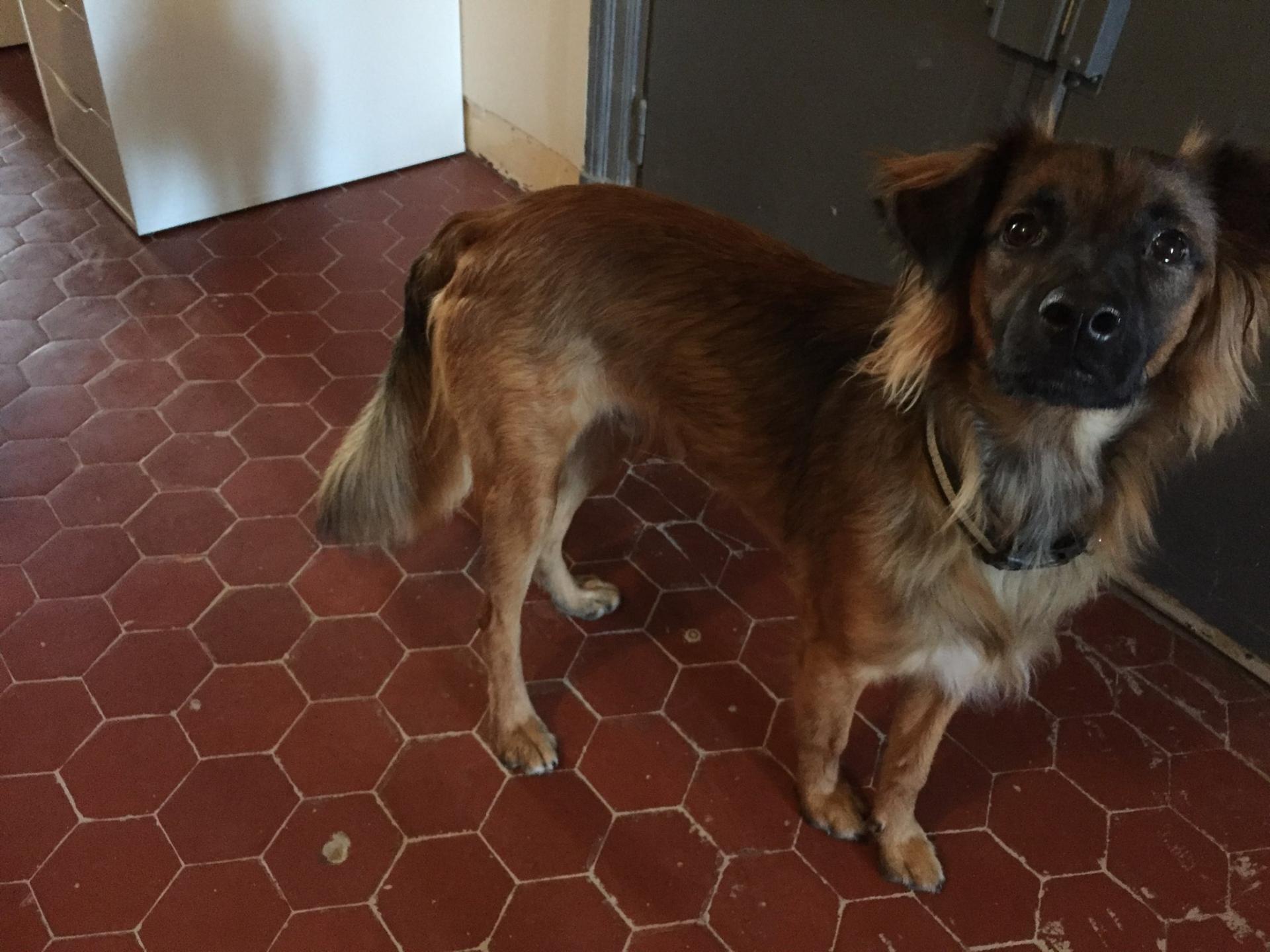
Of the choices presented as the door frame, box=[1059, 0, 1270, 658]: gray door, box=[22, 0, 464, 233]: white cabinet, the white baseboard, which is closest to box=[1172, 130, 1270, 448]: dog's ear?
box=[1059, 0, 1270, 658]: gray door

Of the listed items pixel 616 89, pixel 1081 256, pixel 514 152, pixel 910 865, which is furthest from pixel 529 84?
pixel 910 865

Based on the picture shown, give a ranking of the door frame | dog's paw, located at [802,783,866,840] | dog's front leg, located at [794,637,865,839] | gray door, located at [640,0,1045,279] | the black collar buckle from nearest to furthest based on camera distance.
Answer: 1. the black collar buckle
2. dog's front leg, located at [794,637,865,839]
3. dog's paw, located at [802,783,866,840]
4. gray door, located at [640,0,1045,279]
5. the door frame

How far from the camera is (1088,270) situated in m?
1.33

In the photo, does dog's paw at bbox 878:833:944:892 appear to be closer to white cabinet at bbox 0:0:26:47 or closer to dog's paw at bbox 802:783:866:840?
dog's paw at bbox 802:783:866:840

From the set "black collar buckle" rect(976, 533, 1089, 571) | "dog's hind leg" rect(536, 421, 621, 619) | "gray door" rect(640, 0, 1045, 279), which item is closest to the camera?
"black collar buckle" rect(976, 533, 1089, 571)

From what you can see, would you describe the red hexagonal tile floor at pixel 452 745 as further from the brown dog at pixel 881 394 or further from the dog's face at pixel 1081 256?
the dog's face at pixel 1081 256

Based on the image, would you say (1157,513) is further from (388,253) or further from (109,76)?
(109,76)

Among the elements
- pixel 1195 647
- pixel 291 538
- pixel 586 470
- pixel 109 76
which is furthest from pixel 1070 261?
pixel 109 76

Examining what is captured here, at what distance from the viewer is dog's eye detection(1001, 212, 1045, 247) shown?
141 centimetres

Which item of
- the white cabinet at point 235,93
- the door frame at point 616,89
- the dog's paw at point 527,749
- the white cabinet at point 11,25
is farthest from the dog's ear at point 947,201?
the white cabinet at point 11,25

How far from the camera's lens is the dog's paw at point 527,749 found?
2160 millimetres

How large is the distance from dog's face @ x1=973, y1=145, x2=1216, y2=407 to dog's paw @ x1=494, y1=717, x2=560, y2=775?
4.15 feet

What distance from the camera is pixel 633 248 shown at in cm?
188

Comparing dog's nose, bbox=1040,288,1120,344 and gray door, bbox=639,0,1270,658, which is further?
gray door, bbox=639,0,1270,658
